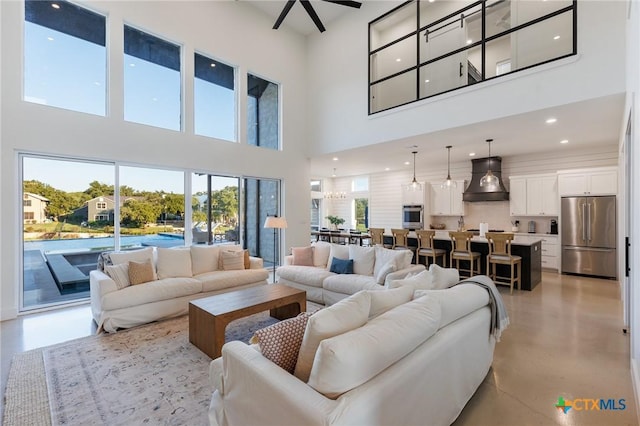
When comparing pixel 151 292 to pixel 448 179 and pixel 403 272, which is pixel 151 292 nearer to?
pixel 403 272

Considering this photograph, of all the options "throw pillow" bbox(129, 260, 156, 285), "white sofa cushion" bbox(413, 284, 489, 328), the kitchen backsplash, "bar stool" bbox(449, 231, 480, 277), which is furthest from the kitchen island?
"throw pillow" bbox(129, 260, 156, 285)

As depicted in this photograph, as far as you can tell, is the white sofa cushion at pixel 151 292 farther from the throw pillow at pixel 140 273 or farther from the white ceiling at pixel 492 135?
the white ceiling at pixel 492 135

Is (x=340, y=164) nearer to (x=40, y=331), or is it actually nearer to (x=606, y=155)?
(x=606, y=155)

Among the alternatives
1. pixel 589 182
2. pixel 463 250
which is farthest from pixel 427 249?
pixel 589 182

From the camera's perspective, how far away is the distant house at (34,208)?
4.26m

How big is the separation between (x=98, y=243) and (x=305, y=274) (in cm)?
346

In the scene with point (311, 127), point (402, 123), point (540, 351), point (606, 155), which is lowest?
point (540, 351)

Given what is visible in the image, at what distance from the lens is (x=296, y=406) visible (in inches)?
48.4

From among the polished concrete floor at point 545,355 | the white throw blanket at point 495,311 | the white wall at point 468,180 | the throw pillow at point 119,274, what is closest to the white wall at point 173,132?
the polished concrete floor at point 545,355

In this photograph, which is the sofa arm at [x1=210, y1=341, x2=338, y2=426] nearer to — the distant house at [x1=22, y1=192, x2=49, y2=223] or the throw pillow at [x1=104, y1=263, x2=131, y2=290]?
the throw pillow at [x1=104, y1=263, x2=131, y2=290]

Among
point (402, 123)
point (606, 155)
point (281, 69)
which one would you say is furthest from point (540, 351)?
point (281, 69)

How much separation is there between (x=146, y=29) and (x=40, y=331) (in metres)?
5.05

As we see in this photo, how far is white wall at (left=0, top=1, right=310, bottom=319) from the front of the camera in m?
4.05

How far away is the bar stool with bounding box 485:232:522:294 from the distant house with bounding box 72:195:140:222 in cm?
672
